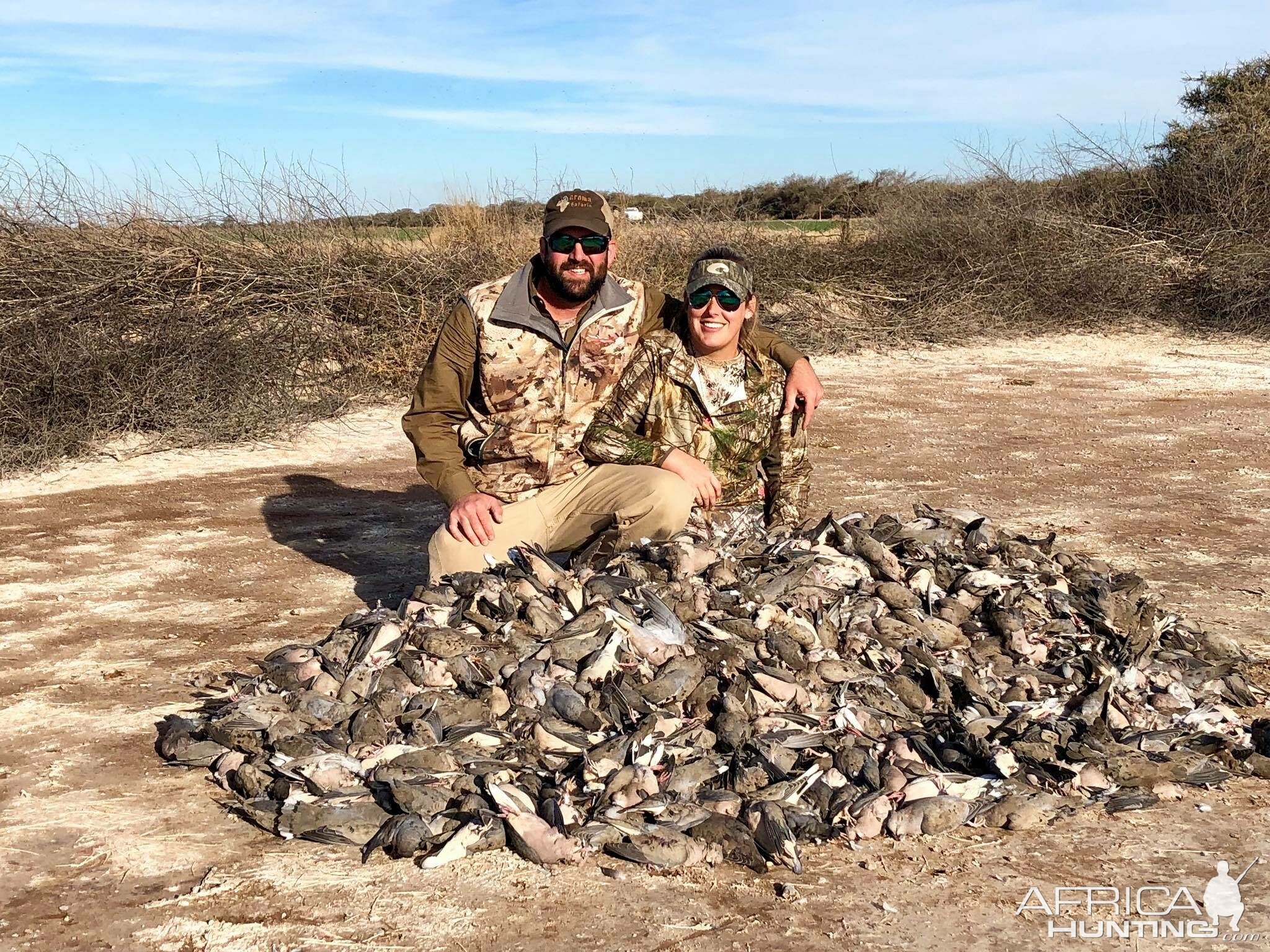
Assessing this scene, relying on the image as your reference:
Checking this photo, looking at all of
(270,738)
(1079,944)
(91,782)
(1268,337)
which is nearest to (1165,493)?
(1079,944)

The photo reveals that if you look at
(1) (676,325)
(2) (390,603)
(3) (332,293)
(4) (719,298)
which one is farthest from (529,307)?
(3) (332,293)

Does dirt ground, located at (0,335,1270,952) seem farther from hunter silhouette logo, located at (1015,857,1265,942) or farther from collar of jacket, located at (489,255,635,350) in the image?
collar of jacket, located at (489,255,635,350)

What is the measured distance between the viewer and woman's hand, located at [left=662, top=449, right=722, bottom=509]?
466 centimetres

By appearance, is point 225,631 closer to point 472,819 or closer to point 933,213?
point 472,819

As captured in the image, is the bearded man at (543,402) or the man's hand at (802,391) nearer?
the bearded man at (543,402)

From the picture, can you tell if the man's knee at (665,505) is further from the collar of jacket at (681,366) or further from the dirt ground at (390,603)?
the dirt ground at (390,603)

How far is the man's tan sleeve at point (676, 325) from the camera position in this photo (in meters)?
4.89

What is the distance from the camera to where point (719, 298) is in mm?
4605

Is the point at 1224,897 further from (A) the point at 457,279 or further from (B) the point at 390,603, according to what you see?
(A) the point at 457,279

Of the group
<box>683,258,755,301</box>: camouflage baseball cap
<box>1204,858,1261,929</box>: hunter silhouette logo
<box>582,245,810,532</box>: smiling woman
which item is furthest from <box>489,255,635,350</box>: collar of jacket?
<box>1204,858,1261,929</box>: hunter silhouette logo

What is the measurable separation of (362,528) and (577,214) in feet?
8.90

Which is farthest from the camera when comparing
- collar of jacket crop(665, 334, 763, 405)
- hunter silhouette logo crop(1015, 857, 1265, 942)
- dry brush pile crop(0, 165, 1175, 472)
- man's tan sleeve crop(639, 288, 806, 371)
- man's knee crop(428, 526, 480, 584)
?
dry brush pile crop(0, 165, 1175, 472)

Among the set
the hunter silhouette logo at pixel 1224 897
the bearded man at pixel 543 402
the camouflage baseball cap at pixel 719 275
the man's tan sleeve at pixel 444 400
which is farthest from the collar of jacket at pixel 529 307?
the hunter silhouette logo at pixel 1224 897

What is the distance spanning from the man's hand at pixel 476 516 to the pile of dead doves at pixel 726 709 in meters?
0.25
